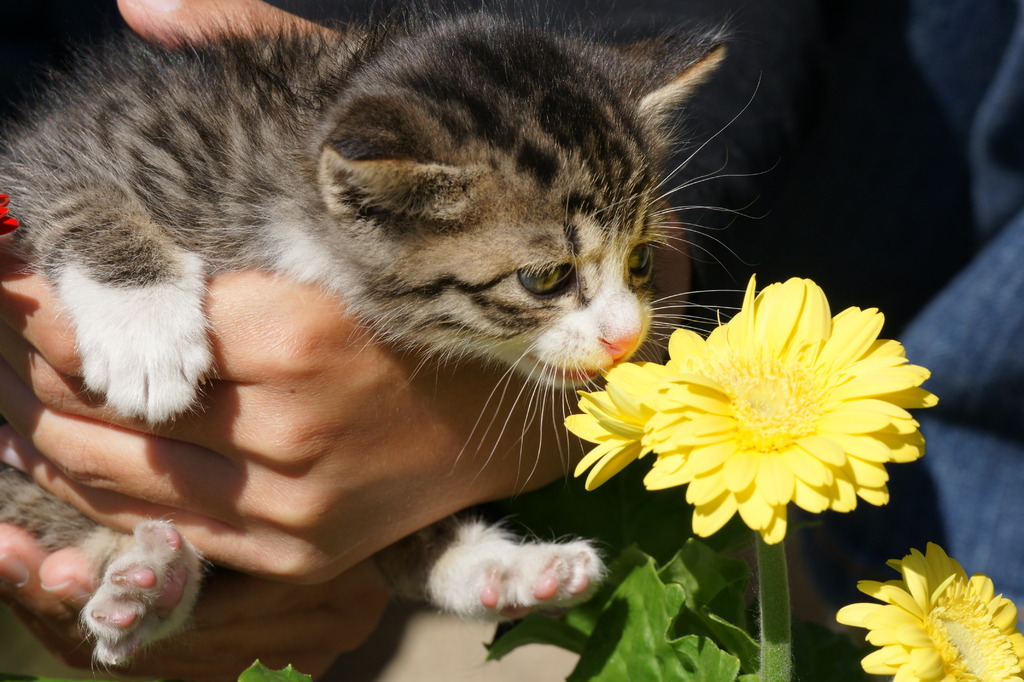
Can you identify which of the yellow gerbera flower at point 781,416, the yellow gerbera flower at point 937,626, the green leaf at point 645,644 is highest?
the yellow gerbera flower at point 781,416

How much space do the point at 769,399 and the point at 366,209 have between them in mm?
746

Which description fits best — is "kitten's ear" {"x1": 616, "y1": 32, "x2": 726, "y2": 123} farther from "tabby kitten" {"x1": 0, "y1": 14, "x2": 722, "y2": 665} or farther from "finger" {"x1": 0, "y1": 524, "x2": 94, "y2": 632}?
"finger" {"x1": 0, "y1": 524, "x2": 94, "y2": 632}

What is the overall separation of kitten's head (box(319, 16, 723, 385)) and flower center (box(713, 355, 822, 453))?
59 centimetres

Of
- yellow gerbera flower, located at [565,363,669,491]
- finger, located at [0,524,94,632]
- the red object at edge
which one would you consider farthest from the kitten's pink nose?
finger, located at [0,524,94,632]

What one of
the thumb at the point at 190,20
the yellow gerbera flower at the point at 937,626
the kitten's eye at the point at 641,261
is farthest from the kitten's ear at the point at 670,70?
the yellow gerbera flower at the point at 937,626

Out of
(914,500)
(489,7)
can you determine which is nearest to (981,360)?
(914,500)

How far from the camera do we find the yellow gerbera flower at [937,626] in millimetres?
528

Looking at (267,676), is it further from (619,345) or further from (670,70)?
(670,70)

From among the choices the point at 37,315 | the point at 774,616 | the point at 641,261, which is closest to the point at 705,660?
the point at 774,616

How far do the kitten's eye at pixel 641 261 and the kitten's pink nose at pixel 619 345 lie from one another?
167 mm

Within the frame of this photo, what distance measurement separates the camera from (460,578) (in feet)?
4.93

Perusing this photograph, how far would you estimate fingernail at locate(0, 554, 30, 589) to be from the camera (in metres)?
1.33

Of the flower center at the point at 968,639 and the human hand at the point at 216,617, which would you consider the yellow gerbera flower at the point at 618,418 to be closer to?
the flower center at the point at 968,639

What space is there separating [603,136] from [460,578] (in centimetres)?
80
